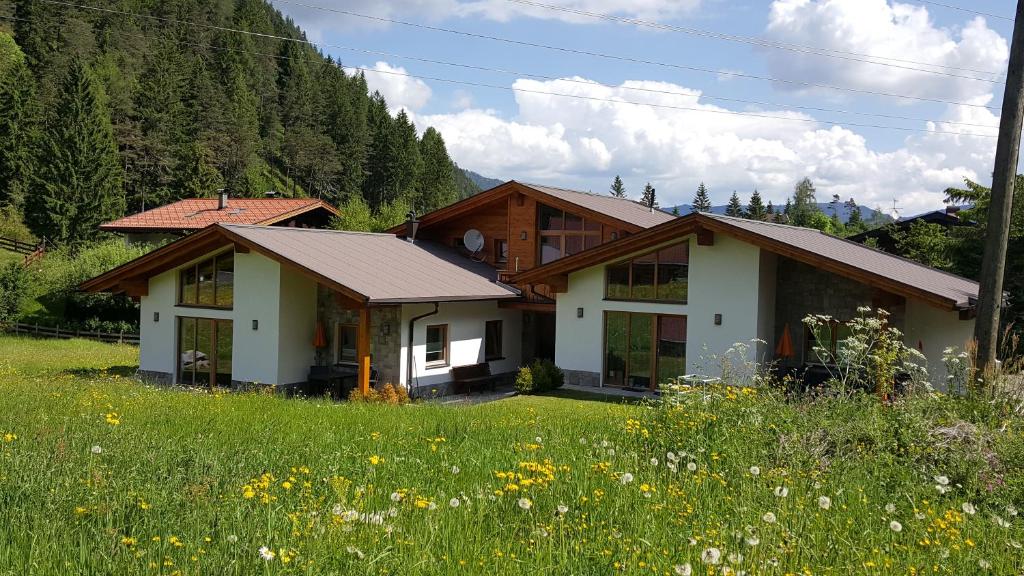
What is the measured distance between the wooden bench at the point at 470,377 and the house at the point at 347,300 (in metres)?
0.22

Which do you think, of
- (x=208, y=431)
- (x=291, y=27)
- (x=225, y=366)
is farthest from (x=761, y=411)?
(x=291, y=27)

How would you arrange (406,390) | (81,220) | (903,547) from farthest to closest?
(81,220) < (406,390) < (903,547)

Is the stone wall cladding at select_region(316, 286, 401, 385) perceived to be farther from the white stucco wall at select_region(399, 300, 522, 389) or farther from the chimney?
the chimney

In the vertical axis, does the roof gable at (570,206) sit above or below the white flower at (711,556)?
above

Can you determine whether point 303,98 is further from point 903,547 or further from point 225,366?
point 903,547

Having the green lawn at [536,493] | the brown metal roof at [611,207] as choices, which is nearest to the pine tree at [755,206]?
the brown metal roof at [611,207]

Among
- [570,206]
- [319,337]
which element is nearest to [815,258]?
[570,206]

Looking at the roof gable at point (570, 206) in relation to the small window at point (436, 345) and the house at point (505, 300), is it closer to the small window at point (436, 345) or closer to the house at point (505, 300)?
the house at point (505, 300)

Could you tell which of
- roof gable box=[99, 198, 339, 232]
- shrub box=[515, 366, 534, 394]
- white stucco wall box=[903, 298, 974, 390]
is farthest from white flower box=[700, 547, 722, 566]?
roof gable box=[99, 198, 339, 232]

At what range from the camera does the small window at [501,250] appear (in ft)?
80.3

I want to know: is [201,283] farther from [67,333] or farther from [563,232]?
[67,333]

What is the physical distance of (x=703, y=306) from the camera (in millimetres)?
18688

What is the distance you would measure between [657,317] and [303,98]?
3223 inches

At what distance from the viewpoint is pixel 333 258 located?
19594 millimetres
